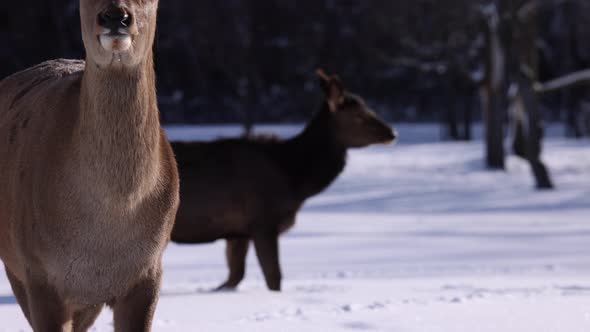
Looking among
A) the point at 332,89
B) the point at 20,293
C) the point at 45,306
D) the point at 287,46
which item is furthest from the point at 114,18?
the point at 287,46

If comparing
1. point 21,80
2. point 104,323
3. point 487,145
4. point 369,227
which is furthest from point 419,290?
point 487,145

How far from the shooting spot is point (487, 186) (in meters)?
21.5

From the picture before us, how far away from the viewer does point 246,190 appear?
28.3 ft

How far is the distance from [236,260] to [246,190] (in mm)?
686

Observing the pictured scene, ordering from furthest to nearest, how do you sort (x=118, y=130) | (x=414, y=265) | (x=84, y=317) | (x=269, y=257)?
(x=414, y=265)
(x=269, y=257)
(x=84, y=317)
(x=118, y=130)

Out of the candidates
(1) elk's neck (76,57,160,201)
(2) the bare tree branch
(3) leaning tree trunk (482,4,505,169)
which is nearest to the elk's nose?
(1) elk's neck (76,57,160,201)

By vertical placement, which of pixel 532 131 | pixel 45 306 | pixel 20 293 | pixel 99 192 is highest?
pixel 99 192

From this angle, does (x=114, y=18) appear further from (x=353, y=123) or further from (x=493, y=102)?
(x=493, y=102)

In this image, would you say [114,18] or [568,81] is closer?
[114,18]

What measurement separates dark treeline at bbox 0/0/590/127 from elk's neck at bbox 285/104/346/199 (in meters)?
18.8

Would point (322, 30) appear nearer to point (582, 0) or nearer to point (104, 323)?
point (582, 0)

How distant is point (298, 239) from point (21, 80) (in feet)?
25.8

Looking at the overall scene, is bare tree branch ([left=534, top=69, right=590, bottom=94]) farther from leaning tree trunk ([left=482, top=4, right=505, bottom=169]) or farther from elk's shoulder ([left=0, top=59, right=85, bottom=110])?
elk's shoulder ([left=0, top=59, right=85, bottom=110])

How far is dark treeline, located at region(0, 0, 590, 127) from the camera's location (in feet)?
99.6
